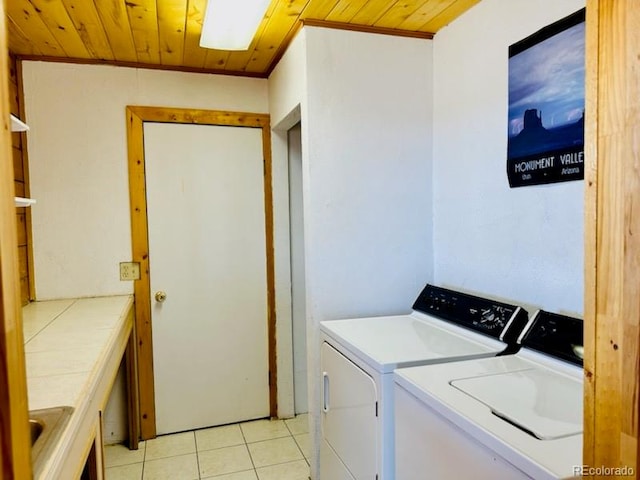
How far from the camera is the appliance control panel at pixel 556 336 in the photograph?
57.6 inches

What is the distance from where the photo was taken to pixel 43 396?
1.28 meters

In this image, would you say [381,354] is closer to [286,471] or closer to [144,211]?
[286,471]

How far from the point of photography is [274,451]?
8.98 feet

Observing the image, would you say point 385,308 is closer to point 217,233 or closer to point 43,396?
point 217,233

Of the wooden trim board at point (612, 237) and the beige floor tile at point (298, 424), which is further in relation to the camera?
the beige floor tile at point (298, 424)

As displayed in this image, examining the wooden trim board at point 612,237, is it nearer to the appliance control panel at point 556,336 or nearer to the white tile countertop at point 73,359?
the appliance control panel at point 556,336

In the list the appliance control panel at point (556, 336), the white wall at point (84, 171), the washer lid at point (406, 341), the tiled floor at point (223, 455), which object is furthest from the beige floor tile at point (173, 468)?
the appliance control panel at point (556, 336)

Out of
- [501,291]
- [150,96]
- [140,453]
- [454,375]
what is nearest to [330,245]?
[501,291]

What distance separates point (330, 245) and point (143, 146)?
4.65 feet

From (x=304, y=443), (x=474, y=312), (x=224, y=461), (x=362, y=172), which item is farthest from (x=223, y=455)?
(x=362, y=172)

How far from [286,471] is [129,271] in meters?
1.53

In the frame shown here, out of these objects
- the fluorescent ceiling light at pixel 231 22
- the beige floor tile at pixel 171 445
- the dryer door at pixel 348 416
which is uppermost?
the fluorescent ceiling light at pixel 231 22

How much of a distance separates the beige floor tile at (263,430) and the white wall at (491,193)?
4.97 feet

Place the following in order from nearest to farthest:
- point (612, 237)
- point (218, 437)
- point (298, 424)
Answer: point (612, 237) → point (218, 437) → point (298, 424)
